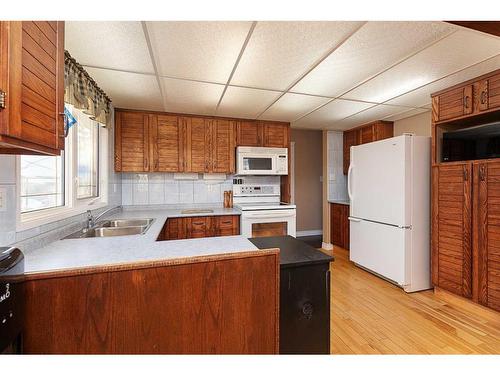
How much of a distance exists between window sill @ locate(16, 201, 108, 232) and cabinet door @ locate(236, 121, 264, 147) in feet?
6.97

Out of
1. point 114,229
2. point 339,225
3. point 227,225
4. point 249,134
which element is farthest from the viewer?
point 339,225

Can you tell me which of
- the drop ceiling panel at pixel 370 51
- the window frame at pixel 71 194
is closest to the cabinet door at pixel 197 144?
Result: the window frame at pixel 71 194

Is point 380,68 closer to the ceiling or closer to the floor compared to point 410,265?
closer to the ceiling

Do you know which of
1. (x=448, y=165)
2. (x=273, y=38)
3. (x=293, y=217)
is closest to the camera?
(x=273, y=38)

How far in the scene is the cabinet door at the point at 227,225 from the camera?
294cm

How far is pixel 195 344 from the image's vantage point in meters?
1.03

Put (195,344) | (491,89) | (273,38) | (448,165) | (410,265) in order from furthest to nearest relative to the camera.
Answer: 1. (410,265)
2. (448,165)
3. (491,89)
4. (273,38)
5. (195,344)

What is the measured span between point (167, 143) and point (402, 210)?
117 inches

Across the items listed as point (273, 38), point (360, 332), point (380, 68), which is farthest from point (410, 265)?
point (273, 38)

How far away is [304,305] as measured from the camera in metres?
1.19

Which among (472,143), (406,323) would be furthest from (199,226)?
(472,143)

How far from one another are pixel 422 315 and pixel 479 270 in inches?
24.9

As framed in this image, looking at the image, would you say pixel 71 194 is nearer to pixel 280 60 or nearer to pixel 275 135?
pixel 280 60
